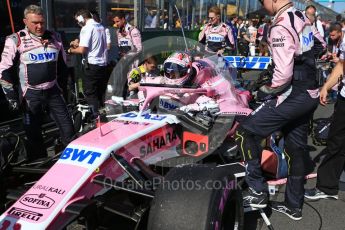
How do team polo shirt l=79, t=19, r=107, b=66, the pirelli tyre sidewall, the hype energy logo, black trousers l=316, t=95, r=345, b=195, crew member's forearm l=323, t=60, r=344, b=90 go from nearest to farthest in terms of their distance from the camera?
the pirelli tyre sidewall → crew member's forearm l=323, t=60, r=344, b=90 → black trousers l=316, t=95, r=345, b=195 → the hype energy logo → team polo shirt l=79, t=19, r=107, b=66

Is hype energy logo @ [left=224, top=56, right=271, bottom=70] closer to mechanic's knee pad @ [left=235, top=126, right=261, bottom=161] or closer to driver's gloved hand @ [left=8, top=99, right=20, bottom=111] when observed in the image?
mechanic's knee pad @ [left=235, top=126, right=261, bottom=161]

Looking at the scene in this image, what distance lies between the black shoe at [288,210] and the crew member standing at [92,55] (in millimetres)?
3536

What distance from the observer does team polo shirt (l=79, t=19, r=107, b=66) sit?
6406 millimetres

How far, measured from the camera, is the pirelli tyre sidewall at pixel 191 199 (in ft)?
7.23

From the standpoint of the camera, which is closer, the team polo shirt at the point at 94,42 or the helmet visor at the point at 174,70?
the helmet visor at the point at 174,70

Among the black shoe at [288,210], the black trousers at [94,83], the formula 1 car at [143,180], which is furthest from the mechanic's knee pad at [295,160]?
the black trousers at [94,83]

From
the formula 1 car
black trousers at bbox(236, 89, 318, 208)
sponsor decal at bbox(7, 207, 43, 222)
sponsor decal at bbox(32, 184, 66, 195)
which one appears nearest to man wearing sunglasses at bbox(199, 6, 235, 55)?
the formula 1 car

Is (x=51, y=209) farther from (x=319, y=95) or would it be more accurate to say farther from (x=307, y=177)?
(x=307, y=177)

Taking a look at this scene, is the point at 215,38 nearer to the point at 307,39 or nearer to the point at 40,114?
the point at 40,114

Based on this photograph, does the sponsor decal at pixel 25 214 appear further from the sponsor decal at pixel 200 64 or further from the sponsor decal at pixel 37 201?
the sponsor decal at pixel 200 64

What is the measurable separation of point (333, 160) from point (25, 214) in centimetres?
287

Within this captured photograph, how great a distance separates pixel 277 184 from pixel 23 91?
2.76 metres

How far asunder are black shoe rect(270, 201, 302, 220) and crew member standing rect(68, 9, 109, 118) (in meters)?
3.54

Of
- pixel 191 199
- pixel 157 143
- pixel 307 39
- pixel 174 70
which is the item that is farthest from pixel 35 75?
pixel 307 39
